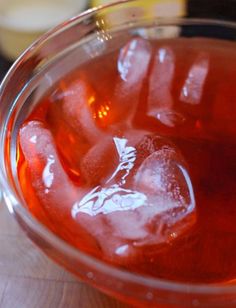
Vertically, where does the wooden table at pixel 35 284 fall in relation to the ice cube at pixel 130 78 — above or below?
below

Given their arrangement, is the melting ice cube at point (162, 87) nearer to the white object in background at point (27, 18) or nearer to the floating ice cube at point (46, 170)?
the floating ice cube at point (46, 170)

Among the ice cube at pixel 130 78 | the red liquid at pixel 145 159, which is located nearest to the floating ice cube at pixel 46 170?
the red liquid at pixel 145 159

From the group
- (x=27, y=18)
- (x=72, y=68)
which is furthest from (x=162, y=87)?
(x=27, y=18)

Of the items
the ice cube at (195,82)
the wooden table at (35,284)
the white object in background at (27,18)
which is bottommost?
the wooden table at (35,284)

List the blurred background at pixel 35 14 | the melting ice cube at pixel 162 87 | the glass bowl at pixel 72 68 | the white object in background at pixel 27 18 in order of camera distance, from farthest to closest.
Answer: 1. the white object in background at pixel 27 18
2. the blurred background at pixel 35 14
3. the melting ice cube at pixel 162 87
4. the glass bowl at pixel 72 68

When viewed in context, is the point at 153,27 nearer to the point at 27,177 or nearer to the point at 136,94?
the point at 136,94

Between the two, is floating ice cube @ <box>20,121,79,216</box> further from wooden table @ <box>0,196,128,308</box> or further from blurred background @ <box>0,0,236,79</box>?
blurred background @ <box>0,0,236,79</box>

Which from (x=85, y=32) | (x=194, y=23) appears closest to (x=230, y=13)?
(x=194, y=23)
